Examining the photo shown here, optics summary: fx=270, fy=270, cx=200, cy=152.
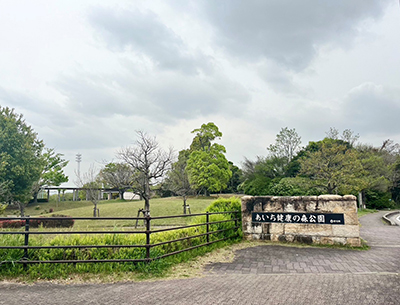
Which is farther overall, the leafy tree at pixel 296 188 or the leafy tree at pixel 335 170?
the leafy tree at pixel 296 188

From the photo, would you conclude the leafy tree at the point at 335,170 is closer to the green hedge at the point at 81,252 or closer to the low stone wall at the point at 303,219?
the low stone wall at the point at 303,219

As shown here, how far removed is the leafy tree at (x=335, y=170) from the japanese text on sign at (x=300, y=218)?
15.3 m

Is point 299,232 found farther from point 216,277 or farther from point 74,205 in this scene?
point 74,205

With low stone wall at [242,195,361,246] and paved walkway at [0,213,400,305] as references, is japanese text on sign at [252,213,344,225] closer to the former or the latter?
low stone wall at [242,195,361,246]

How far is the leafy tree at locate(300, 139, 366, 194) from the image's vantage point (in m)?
21.1

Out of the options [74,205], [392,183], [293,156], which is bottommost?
[74,205]

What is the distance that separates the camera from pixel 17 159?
22.2 m

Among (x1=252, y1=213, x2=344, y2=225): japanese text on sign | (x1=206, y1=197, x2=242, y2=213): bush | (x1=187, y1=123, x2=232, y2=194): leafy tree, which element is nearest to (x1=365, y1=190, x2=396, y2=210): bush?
(x1=187, y1=123, x2=232, y2=194): leafy tree

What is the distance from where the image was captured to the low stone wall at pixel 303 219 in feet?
23.5

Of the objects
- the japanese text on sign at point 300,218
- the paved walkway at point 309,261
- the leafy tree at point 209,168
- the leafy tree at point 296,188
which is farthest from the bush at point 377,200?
the japanese text on sign at point 300,218

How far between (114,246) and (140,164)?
14.9m

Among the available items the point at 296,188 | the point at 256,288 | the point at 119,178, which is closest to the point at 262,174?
the point at 296,188

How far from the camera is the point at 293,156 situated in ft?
103

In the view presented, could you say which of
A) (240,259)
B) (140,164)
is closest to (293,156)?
(140,164)
